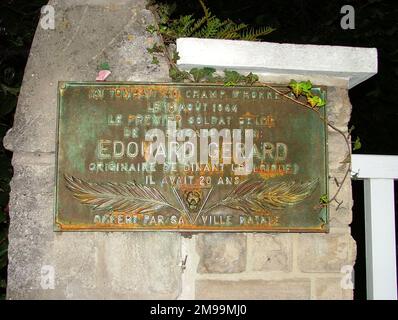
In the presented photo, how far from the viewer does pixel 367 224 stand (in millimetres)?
2664

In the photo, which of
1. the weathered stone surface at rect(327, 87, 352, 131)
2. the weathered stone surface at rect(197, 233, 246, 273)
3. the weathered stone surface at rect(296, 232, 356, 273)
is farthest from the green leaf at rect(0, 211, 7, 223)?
the weathered stone surface at rect(327, 87, 352, 131)

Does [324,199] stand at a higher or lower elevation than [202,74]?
lower

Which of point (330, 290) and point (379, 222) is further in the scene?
point (379, 222)

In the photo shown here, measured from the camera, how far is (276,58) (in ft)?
7.59

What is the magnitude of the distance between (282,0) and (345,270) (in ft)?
9.31

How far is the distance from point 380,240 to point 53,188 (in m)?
1.84

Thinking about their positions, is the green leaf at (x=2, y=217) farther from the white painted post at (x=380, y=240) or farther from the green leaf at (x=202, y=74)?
the white painted post at (x=380, y=240)

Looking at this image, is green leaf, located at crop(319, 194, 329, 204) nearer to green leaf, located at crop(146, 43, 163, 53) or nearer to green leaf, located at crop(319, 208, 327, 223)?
green leaf, located at crop(319, 208, 327, 223)

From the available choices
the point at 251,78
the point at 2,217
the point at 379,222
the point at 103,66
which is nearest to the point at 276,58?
the point at 251,78

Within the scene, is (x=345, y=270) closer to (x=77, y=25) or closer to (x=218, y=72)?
(x=218, y=72)

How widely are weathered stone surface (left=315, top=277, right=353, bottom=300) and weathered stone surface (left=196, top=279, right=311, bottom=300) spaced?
2.3 inches

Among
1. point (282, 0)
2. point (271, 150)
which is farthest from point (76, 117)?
point (282, 0)

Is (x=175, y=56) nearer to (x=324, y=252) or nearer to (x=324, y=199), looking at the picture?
(x=324, y=199)

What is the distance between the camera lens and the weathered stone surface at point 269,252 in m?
2.30
